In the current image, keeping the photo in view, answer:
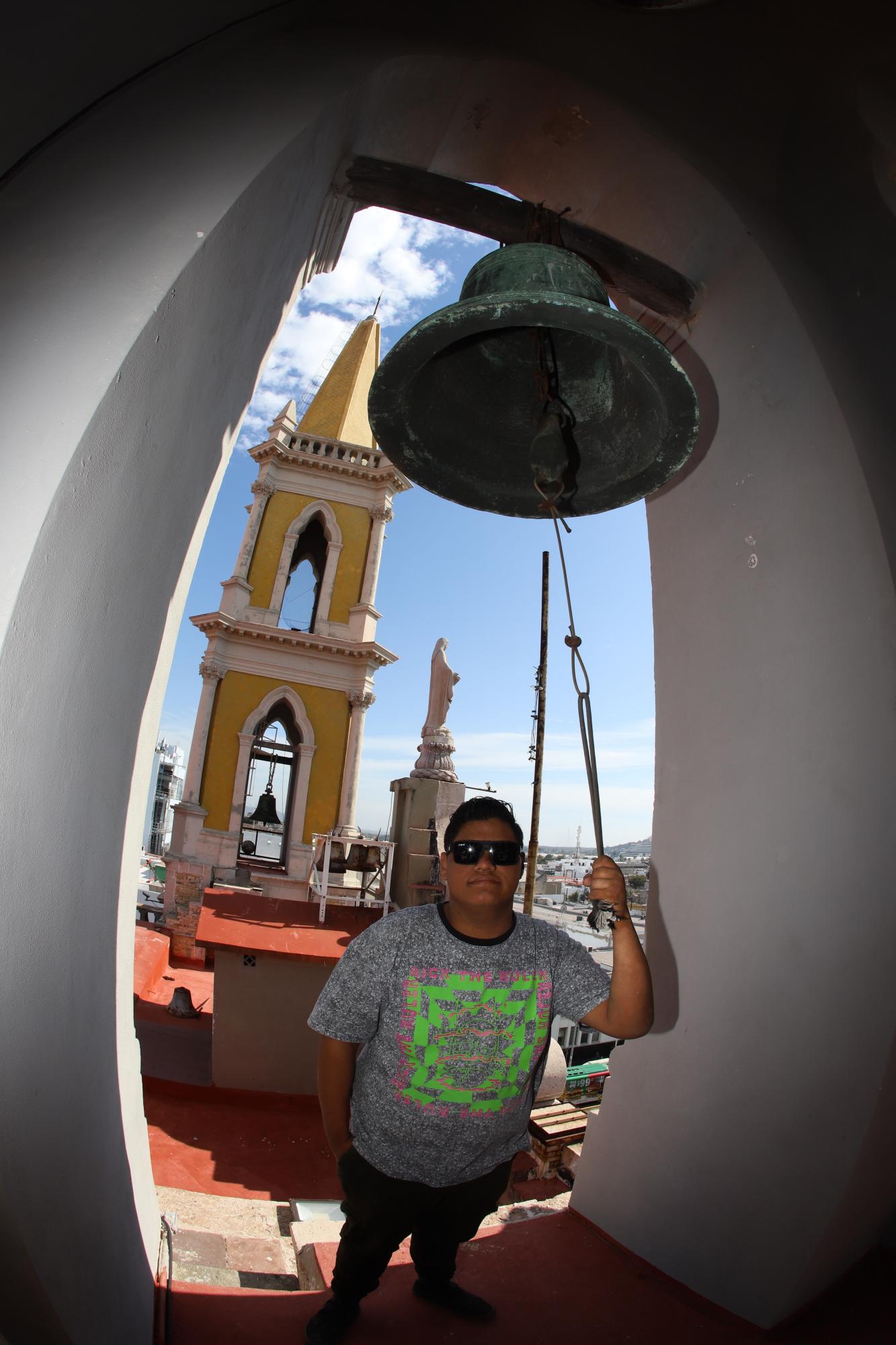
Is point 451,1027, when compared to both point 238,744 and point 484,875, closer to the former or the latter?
point 484,875

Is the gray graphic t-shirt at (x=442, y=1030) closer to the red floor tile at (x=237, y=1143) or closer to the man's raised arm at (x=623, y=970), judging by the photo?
the man's raised arm at (x=623, y=970)

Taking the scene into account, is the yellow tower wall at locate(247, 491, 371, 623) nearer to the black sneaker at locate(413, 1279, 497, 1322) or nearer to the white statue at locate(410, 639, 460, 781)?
the white statue at locate(410, 639, 460, 781)

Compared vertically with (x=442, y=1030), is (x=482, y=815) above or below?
above

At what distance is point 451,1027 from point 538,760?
11.2 meters

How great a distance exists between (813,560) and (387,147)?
2013mm

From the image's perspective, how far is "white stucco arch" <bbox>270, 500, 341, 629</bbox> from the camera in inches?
643

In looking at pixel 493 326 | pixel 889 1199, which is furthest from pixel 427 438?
pixel 889 1199

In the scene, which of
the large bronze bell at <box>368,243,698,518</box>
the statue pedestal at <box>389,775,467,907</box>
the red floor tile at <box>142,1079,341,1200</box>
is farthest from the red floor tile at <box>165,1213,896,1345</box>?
the statue pedestal at <box>389,775,467,907</box>

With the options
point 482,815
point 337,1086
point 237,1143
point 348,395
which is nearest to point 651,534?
point 482,815

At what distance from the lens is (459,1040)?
185cm

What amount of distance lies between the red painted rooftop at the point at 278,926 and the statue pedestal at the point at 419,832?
168 cm

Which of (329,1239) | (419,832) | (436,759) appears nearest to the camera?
(329,1239)

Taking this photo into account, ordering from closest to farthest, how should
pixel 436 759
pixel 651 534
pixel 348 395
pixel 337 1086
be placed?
pixel 337 1086 < pixel 651 534 < pixel 436 759 < pixel 348 395

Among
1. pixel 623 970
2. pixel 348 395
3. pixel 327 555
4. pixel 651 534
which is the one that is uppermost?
pixel 348 395
